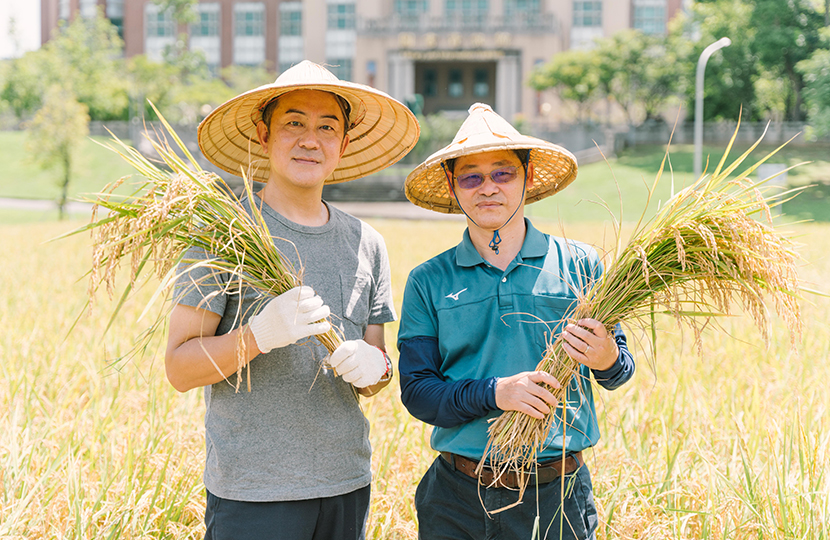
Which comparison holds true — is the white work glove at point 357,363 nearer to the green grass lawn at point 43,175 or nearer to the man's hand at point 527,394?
the man's hand at point 527,394

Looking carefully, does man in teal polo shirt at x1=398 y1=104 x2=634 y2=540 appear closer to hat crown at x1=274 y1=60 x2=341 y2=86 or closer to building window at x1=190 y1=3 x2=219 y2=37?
hat crown at x1=274 y1=60 x2=341 y2=86

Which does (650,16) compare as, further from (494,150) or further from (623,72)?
(494,150)

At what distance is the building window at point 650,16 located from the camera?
51969 millimetres

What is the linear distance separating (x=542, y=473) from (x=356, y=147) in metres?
1.30

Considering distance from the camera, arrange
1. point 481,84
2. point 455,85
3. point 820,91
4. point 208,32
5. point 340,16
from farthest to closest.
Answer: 1. point 208,32
2. point 340,16
3. point 481,84
4. point 455,85
5. point 820,91

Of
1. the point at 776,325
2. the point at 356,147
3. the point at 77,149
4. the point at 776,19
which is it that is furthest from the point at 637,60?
the point at 356,147

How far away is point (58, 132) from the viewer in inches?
941

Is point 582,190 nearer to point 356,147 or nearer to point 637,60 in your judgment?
point 637,60

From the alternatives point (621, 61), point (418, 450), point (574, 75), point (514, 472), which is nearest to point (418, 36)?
point (574, 75)

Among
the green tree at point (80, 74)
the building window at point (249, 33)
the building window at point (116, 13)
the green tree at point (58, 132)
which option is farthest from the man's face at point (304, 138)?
the building window at point (116, 13)

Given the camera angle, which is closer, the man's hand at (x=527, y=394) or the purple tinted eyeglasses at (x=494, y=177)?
the man's hand at (x=527, y=394)

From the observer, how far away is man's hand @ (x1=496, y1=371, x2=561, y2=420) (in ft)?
5.88

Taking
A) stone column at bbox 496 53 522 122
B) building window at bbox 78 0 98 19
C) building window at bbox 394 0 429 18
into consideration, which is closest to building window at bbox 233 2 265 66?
building window at bbox 394 0 429 18

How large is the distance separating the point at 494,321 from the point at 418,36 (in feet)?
166
